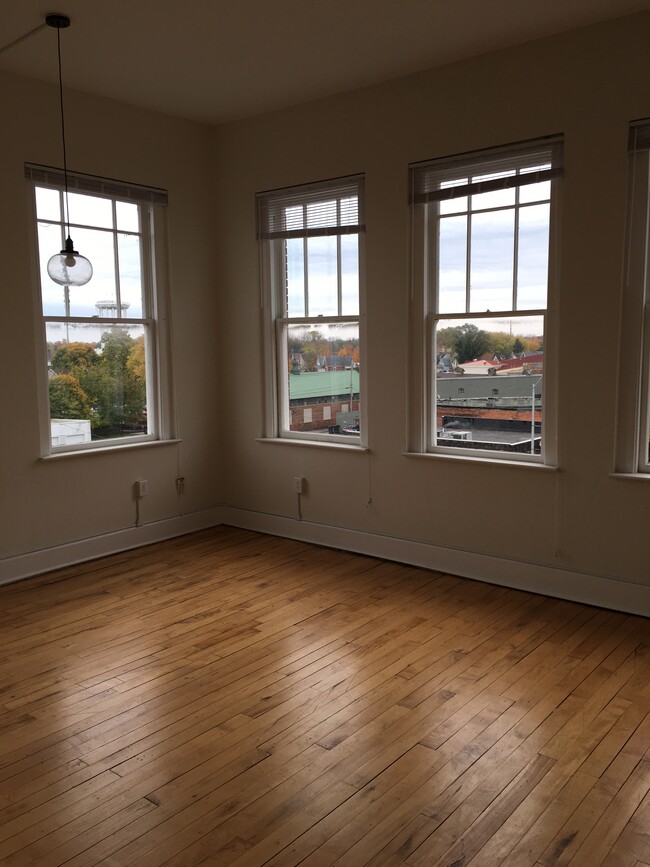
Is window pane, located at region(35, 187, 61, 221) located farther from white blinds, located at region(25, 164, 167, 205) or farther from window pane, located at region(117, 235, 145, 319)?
window pane, located at region(117, 235, 145, 319)

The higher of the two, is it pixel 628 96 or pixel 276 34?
pixel 276 34

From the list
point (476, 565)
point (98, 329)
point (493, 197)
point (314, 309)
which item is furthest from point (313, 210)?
point (476, 565)

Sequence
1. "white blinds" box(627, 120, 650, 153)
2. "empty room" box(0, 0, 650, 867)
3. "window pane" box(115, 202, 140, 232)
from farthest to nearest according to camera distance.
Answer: "window pane" box(115, 202, 140, 232), "white blinds" box(627, 120, 650, 153), "empty room" box(0, 0, 650, 867)

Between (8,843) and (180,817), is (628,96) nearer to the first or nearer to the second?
(180,817)

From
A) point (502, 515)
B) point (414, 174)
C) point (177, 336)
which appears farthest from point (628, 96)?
point (177, 336)

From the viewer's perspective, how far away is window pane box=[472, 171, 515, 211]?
167 inches

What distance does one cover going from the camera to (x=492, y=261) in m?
4.34

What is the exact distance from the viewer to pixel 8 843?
2.21 m

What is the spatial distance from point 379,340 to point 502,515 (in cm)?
138

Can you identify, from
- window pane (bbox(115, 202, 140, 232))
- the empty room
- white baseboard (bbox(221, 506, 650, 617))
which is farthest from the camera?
window pane (bbox(115, 202, 140, 232))

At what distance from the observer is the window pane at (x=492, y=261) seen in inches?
168

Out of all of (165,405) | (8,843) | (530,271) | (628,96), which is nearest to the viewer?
(8,843)

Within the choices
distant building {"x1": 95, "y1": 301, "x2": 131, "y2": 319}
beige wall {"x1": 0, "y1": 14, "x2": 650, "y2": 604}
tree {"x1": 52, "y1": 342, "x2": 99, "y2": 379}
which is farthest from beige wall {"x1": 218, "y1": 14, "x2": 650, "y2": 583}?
tree {"x1": 52, "y1": 342, "x2": 99, "y2": 379}

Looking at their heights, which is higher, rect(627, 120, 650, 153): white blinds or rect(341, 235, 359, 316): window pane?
rect(627, 120, 650, 153): white blinds
